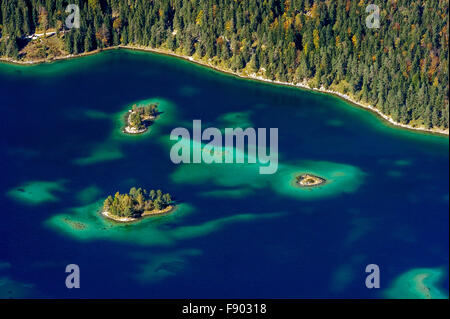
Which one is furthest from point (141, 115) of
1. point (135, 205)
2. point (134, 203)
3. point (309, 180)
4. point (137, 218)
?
point (309, 180)

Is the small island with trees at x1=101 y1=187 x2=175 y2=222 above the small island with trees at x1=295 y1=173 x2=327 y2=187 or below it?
below

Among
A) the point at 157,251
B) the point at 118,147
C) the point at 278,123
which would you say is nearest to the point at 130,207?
the point at 157,251

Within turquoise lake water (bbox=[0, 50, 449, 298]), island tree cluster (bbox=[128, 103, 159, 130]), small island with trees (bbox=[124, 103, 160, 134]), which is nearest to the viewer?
turquoise lake water (bbox=[0, 50, 449, 298])

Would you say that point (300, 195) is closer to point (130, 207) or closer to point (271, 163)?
point (271, 163)

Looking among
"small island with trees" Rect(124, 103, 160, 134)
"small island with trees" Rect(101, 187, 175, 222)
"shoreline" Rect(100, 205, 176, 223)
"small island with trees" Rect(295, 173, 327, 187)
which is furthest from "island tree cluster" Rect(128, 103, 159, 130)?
"small island with trees" Rect(295, 173, 327, 187)

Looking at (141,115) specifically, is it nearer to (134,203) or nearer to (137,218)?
(134,203)

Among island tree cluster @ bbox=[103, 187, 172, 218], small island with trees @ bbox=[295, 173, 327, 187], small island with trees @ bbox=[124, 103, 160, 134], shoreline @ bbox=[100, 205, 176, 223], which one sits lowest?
shoreline @ bbox=[100, 205, 176, 223]

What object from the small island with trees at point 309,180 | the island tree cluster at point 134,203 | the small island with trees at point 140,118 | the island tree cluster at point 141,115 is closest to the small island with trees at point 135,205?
the island tree cluster at point 134,203

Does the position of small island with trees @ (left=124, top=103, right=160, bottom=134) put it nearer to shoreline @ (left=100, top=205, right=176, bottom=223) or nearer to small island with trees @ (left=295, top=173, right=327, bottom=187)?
shoreline @ (left=100, top=205, right=176, bottom=223)
